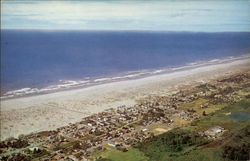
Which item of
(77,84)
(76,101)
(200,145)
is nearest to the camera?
(200,145)

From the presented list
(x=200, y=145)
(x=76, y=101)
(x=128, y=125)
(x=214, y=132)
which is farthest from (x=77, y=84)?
(x=200, y=145)

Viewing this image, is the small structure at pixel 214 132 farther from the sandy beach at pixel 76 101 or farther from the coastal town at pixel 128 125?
the sandy beach at pixel 76 101

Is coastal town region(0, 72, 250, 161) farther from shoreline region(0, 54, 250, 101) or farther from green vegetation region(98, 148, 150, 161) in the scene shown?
shoreline region(0, 54, 250, 101)

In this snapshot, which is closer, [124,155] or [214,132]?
[124,155]

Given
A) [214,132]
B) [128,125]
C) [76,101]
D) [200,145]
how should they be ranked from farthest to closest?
[76,101] → [128,125] → [214,132] → [200,145]

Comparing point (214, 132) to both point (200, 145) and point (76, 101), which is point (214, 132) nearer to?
point (200, 145)
